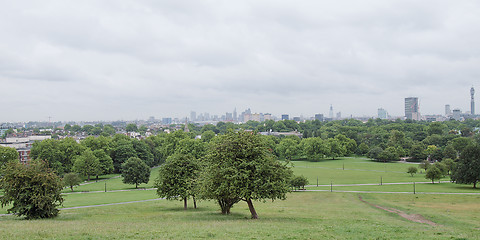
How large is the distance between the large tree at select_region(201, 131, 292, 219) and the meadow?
6.66ft

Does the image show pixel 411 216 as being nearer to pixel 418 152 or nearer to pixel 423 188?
pixel 423 188

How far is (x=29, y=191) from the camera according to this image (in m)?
24.2

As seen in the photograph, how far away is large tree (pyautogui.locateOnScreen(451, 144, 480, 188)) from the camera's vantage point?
172 feet

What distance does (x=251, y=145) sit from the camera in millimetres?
24422

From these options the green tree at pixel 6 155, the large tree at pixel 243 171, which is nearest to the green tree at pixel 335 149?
the green tree at pixel 6 155

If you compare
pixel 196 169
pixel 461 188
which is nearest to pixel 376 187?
pixel 461 188

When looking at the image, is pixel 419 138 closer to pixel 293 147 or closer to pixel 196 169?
pixel 293 147

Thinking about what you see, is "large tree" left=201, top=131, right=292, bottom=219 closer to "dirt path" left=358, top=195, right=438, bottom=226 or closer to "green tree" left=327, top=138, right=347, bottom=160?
"dirt path" left=358, top=195, right=438, bottom=226

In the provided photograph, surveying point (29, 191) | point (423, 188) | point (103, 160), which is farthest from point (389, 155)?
point (29, 191)

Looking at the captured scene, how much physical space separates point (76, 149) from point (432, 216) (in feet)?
239

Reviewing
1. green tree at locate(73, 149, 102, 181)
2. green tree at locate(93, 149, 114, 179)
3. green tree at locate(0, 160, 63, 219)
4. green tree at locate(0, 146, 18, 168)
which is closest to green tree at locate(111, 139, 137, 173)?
green tree at locate(93, 149, 114, 179)

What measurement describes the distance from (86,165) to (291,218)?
54.7 metres

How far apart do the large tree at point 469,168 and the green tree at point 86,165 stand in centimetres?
6771

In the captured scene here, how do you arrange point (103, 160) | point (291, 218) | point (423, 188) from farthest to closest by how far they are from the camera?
1. point (103, 160)
2. point (423, 188)
3. point (291, 218)
